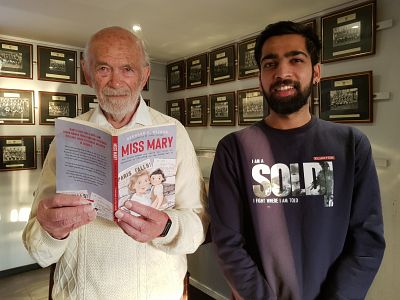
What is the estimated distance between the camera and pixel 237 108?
289 cm

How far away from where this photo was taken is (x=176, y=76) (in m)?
3.57

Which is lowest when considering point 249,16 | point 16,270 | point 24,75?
point 16,270

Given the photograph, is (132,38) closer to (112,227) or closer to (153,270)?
(112,227)

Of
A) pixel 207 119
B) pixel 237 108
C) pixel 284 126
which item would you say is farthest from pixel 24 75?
pixel 284 126

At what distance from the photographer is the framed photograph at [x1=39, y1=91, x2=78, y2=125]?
9.73ft

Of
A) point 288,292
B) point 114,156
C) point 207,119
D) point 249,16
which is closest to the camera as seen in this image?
point 114,156

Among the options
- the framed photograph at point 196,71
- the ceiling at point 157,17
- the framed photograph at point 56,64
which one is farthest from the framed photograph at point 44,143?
the framed photograph at point 196,71

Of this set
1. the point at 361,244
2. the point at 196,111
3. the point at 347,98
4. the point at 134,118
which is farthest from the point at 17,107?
the point at 361,244

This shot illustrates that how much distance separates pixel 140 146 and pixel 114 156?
0.23 ft

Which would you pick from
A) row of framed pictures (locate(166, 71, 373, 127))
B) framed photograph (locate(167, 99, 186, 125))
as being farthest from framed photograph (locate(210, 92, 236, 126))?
framed photograph (locate(167, 99, 186, 125))

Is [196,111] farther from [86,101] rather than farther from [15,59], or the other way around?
[15,59]

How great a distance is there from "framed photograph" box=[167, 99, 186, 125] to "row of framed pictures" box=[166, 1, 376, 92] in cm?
15

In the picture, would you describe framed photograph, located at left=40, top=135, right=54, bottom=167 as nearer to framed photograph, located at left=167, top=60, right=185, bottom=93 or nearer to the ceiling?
the ceiling

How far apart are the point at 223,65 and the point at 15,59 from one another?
6.54 ft
